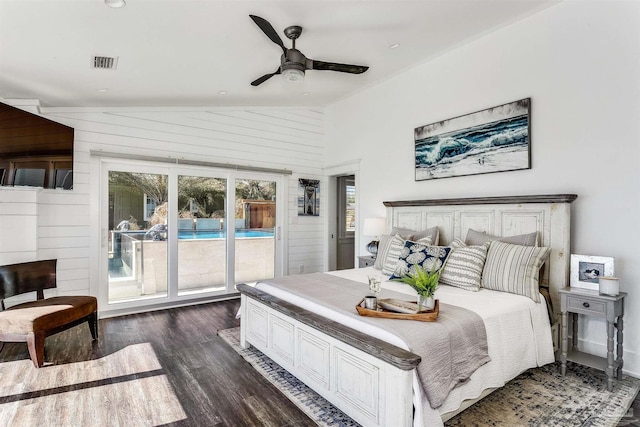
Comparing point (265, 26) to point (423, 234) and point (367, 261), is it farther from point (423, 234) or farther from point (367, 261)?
point (367, 261)

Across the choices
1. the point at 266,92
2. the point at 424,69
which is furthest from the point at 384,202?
the point at 266,92

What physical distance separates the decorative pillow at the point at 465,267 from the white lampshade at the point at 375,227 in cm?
150

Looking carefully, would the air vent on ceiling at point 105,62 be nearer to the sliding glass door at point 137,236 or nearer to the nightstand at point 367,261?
the sliding glass door at point 137,236

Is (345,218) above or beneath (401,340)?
above

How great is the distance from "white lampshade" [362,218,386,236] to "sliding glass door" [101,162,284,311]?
177 centimetres

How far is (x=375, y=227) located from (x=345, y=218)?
6.08 ft

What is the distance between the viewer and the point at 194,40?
308 centimetres

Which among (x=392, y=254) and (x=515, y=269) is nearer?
(x=515, y=269)

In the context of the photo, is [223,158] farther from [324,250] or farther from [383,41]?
[383,41]

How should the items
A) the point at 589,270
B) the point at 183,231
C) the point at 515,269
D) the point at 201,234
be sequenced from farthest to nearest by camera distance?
1. the point at 201,234
2. the point at 183,231
3. the point at 515,269
4. the point at 589,270

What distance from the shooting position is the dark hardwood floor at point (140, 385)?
86.6 inches

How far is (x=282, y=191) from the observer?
5.85m

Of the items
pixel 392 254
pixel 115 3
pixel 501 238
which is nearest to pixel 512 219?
pixel 501 238

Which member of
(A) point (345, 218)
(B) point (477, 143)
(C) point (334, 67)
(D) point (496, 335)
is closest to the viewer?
(D) point (496, 335)
